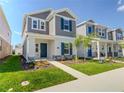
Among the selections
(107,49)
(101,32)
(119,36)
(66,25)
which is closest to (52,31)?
(66,25)

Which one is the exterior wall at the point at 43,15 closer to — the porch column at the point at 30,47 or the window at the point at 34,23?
the window at the point at 34,23

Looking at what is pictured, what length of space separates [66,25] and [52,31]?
7.67 feet

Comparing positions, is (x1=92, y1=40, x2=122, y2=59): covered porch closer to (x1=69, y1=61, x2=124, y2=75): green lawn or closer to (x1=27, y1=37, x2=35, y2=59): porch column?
(x1=69, y1=61, x2=124, y2=75): green lawn

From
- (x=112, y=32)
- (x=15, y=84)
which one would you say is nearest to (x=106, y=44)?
(x=112, y=32)

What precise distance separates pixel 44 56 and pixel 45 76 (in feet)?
35.7

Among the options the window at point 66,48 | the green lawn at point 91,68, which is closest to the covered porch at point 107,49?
the window at point 66,48

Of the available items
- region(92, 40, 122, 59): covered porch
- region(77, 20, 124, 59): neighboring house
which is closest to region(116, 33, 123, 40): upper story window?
region(77, 20, 124, 59): neighboring house

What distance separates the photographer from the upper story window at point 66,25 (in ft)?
68.4

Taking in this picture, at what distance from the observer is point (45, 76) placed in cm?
1000

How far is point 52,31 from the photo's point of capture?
2045 cm

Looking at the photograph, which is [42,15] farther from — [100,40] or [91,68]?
[91,68]

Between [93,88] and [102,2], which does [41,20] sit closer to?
[102,2]

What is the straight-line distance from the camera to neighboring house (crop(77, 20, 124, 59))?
25097 millimetres

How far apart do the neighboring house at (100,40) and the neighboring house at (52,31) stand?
4092 millimetres
